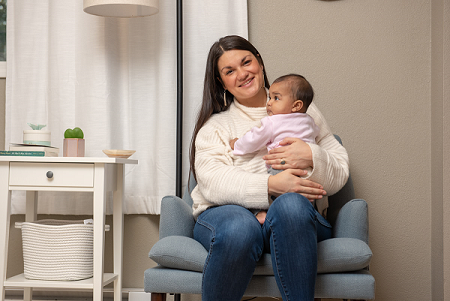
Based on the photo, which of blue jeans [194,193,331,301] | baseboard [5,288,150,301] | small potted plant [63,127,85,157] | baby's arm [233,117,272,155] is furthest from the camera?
baseboard [5,288,150,301]

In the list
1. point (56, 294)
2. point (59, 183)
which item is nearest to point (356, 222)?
point (59, 183)

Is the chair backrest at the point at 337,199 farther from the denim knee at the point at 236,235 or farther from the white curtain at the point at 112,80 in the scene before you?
the denim knee at the point at 236,235

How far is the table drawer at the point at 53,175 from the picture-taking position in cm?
177

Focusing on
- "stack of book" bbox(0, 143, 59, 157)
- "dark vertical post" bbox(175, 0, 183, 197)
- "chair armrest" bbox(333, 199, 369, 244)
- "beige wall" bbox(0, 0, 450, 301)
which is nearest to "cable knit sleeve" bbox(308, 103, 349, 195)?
"chair armrest" bbox(333, 199, 369, 244)

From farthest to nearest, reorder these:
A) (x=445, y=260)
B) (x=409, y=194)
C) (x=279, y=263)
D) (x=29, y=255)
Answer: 1. (x=409, y=194)
2. (x=445, y=260)
3. (x=29, y=255)
4. (x=279, y=263)

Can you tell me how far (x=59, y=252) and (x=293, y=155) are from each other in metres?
1.06

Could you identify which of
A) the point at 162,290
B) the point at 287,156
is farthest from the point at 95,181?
the point at 287,156

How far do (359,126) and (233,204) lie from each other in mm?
974

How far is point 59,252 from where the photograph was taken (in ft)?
5.94

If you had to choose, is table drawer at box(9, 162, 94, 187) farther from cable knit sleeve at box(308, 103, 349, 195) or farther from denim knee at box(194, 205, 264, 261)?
cable knit sleeve at box(308, 103, 349, 195)

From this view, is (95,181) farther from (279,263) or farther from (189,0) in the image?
(189,0)

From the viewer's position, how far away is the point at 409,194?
2168 mm

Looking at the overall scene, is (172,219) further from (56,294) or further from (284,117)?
(56,294)

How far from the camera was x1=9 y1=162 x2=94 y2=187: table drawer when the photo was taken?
5.81 ft
